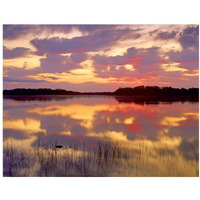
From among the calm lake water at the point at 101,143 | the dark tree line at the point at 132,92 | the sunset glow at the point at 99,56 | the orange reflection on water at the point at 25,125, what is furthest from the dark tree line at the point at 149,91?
the orange reflection on water at the point at 25,125

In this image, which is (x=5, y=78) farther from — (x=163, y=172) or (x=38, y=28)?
(x=163, y=172)

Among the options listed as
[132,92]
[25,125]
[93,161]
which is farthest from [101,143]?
[25,125]

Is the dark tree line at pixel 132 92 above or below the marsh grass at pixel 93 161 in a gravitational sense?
above

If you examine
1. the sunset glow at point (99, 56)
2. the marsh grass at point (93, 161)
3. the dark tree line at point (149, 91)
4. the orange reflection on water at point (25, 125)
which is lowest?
the marsh grass at point (93, 161)

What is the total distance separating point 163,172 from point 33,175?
2.50 meters

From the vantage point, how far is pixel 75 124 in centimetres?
551

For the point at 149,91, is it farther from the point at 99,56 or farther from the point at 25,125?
the point at 25,125

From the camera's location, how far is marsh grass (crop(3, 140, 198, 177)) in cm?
397

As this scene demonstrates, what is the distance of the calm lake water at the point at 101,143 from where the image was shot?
405cm

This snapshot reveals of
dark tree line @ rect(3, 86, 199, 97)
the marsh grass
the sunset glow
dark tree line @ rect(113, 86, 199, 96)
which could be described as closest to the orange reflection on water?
the marsh grass

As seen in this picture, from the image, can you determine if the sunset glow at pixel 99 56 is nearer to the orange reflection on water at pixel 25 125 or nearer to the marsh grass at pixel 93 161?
the orange reflection on water at pixel 25 125

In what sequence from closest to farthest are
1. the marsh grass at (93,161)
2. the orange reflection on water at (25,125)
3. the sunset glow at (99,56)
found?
the marsh grass at (93,161) < the sunset glow at (99,56) < the orange reflection on water at (25,125)

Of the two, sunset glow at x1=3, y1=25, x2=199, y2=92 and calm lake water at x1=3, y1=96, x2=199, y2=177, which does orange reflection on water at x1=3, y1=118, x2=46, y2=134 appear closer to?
calm lake water at x1=3, y1=96, x2=199, y2=177
